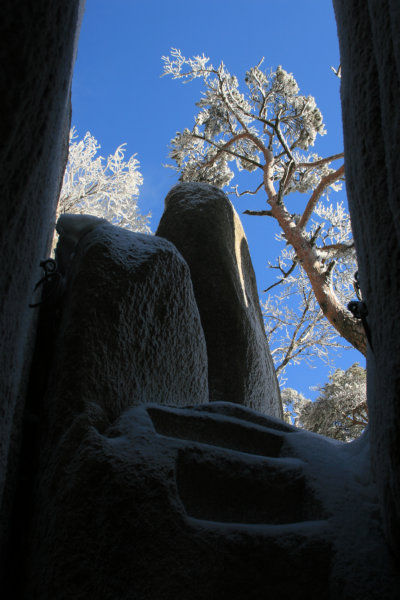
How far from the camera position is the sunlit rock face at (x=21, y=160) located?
1.40 meters

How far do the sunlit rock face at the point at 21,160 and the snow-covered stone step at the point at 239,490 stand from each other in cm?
89

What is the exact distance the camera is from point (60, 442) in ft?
8.13

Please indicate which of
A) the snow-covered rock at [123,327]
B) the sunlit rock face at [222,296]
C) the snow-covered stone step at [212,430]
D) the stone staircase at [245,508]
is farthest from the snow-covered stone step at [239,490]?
the sunlit rock face at [222,296]

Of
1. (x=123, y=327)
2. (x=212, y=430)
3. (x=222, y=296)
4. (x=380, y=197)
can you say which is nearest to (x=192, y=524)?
(x=212, y=430)

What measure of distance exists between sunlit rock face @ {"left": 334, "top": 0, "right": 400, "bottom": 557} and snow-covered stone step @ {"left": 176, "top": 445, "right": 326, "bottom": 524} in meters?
0.45

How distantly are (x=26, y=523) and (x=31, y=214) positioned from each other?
1.54 m

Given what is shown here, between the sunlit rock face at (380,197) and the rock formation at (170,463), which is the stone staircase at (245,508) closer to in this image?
the rock formation at (170,463)

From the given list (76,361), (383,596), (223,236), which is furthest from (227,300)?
(383,596)

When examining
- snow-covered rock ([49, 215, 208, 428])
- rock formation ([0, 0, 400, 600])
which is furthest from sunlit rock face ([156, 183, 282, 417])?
rock formation ([0, 0, 400, 600])

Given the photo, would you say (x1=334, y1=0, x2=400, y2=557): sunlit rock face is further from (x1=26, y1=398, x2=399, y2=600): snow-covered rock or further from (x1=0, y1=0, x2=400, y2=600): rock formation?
(x1=26, y1=398, x2=399, y2=600): snow-covered rock

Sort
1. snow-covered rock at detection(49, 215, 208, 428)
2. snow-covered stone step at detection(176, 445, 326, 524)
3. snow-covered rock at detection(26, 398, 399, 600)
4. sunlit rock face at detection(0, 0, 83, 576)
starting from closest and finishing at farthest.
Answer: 1. sunlit rock face at detection(0, 0, 83, 576)
2. snow-covered rock at detection(26, 398, 399, 600)
3. snow-covered stone step at detection(176, 445, 326, 524)
4. snow-covered rock at detection(49, 215, 208, 428)

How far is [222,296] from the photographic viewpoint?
5.81 meters

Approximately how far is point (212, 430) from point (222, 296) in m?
3.06

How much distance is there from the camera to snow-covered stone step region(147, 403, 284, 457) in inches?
111
